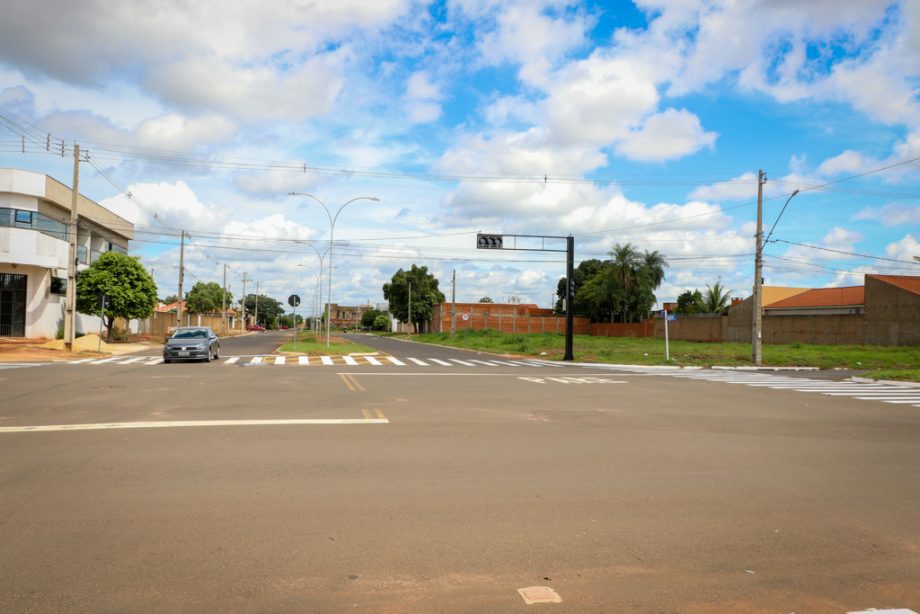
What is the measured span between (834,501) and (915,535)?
3.52ft

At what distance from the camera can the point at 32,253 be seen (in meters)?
37.8

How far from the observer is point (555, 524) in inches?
226

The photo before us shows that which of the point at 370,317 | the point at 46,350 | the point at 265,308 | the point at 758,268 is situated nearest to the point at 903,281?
the point at 758,268

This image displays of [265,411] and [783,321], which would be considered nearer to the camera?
[265,411]

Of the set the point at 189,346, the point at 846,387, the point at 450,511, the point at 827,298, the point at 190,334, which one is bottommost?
the point at 846,387

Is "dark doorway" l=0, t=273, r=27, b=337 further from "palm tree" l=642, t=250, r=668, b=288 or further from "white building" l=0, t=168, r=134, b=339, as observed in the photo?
"palm tree" l=642, t=250, r=668, b=288

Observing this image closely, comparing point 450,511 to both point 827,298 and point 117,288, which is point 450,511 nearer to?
point 117,288

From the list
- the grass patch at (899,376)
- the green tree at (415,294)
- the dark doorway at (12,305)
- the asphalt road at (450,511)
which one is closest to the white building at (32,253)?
the dark doorway at (12,305)

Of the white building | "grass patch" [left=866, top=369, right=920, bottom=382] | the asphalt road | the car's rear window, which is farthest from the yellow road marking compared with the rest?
the white building

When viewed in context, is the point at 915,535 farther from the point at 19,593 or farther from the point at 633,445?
A: the point at 19,593

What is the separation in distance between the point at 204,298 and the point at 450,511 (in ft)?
339

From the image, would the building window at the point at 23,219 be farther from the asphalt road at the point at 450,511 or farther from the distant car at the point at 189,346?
the asphalt road at the point at 450,511

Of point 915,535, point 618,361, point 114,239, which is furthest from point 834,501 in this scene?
point 114,239

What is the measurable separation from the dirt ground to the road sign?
2022 centimetres
